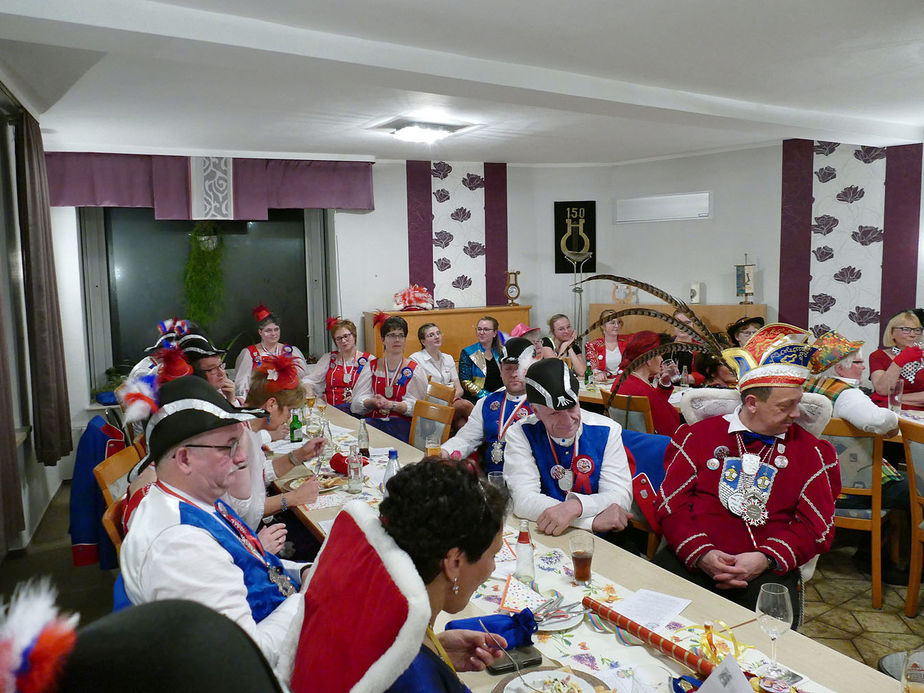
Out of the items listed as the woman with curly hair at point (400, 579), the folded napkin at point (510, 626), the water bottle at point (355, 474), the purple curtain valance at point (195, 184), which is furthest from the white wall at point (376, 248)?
the woman with curly hair at point (400, 579)

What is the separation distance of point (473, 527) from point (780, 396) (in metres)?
1.68

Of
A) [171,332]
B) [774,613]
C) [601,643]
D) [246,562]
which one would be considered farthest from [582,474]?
[171,332]

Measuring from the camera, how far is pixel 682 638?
1727 mm

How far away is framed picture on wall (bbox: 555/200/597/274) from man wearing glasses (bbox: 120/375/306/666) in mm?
7120

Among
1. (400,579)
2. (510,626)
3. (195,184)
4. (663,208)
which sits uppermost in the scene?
(195,184)

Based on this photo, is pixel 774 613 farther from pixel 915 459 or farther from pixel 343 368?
pixel 343 368

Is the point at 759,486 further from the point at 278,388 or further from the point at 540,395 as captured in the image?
the point at 278,388

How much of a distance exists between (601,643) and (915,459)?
7.56ft

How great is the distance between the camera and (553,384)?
275cm

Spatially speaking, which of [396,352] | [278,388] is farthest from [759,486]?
[396,352]

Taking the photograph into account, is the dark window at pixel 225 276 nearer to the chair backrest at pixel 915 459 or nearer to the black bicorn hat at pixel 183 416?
the black bicorn hat at pixel 183 416

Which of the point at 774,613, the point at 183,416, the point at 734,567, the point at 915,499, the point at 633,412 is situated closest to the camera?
the point at 774,613

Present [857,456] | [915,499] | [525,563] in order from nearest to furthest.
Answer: [525,563] → [915,499] → [857,456]

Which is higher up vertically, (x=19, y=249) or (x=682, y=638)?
(x=19, y=249)
